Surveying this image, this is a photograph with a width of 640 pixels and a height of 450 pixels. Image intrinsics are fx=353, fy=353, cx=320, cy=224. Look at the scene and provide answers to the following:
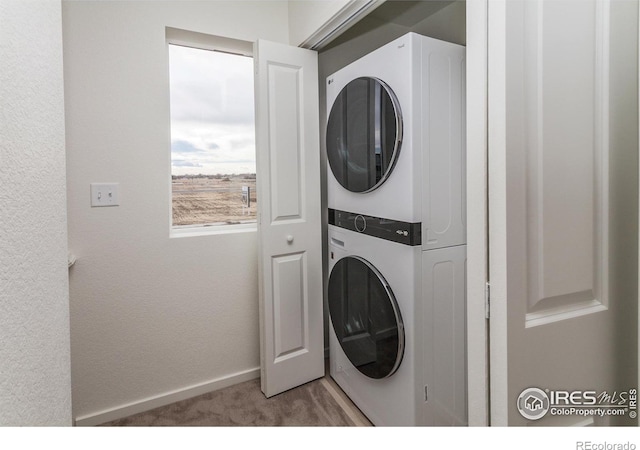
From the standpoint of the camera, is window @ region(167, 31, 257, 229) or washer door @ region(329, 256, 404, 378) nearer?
washer door @ region(329, 256, 404, 378)

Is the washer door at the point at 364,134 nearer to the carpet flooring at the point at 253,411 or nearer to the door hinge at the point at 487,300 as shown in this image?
the door hinge at the point at 487,300

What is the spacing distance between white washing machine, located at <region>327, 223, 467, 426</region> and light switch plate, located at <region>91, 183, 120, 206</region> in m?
1.19

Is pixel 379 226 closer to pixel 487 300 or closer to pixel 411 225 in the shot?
pixel 411 225

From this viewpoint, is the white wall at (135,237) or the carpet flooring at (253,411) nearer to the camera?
the white wall at (135,237)

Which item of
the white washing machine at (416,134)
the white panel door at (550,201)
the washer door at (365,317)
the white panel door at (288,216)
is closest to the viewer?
the white panel door at (550,201)

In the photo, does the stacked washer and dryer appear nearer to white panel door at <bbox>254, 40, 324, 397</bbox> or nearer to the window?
white panel door at <bbox>254, 40, 324, 397</bbox>

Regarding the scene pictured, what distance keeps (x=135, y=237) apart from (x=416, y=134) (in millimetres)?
1425

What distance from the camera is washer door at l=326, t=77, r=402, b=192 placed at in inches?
57.9

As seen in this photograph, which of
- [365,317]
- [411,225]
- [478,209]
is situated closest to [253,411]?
[365,317]

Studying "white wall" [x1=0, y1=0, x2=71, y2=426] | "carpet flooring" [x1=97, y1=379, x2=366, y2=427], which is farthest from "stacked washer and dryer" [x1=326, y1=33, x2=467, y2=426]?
"white wall" [x1=0, y1=0, x2=71, y2=426]

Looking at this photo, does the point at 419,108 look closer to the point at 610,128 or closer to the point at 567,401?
the point at 610,128

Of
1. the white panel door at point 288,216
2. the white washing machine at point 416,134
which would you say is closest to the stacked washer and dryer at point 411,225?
the white washing machine at point 416,134

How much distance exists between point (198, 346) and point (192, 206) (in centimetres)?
78

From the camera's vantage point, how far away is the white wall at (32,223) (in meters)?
0.58
